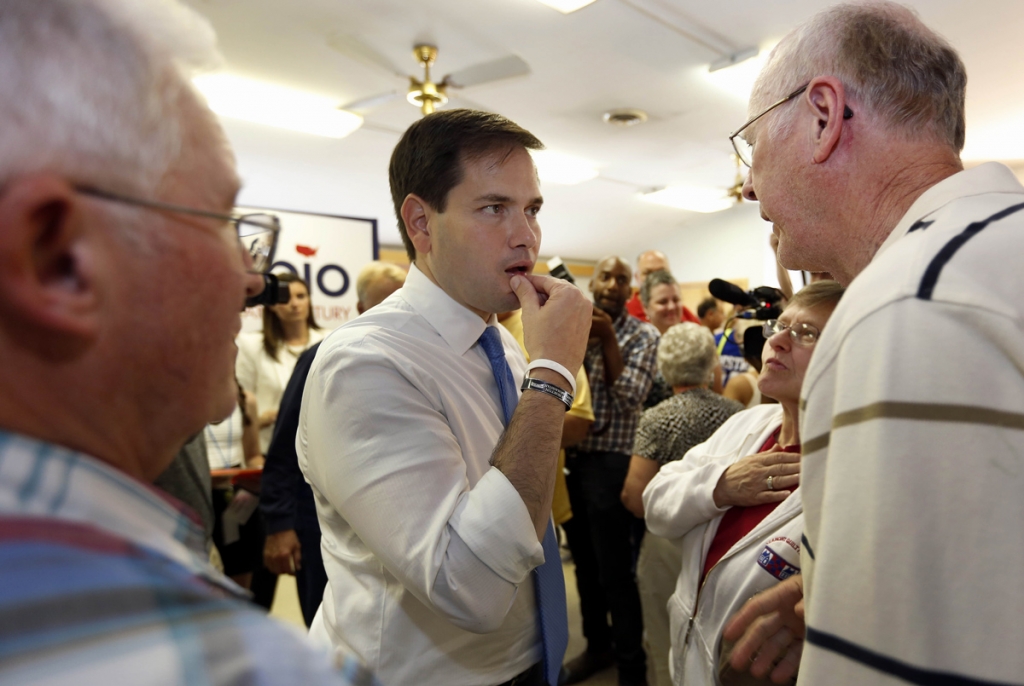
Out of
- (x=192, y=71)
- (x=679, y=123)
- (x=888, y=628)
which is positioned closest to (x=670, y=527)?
(x=888, y=628)

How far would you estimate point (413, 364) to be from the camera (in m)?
1.06

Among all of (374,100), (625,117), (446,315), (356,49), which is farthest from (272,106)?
(446,315)

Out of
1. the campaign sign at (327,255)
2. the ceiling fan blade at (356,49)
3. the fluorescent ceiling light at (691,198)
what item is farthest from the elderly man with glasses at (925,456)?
the fluorescent ceiling light at (691,198)

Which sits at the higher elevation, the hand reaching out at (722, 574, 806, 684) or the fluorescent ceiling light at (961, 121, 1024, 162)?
the fluorescent ceiling light at (961, 121, 1024, 162)

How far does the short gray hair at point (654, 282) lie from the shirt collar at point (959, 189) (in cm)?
346

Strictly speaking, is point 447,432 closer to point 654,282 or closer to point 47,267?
point 47,267

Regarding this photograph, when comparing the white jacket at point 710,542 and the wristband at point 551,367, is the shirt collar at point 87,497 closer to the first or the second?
the wristband at point 551,367

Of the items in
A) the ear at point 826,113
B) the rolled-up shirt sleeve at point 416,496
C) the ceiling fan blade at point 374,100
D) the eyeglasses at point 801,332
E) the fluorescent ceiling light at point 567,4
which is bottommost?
the rolled-up shirt sleeve at point 416,496

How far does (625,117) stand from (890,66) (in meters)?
5.19

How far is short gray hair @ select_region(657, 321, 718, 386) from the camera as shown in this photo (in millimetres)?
2449

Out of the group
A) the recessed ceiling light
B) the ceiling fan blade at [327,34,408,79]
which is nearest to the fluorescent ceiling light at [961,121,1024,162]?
the recessed ceiling light

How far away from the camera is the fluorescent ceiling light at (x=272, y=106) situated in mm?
4516

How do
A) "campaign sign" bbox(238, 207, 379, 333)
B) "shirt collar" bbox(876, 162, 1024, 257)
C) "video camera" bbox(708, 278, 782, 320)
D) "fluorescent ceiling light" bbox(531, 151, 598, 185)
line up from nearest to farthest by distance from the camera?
"shirt collar" bbox(876, 162, 1024, 257)
"video camera" bbox(708, 278, 782, 320)
"campaign sign" bbox(238, 207, 379, 333)
"fluorescent ceiling light" bbox(531, 151, 598, 185)

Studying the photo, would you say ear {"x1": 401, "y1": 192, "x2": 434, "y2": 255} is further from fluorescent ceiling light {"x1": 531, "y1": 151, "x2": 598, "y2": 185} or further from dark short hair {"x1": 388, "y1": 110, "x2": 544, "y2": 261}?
fluorescent ceiling light {"x1": 531, "y1": 151, "x2": 598, "y2": 185}
